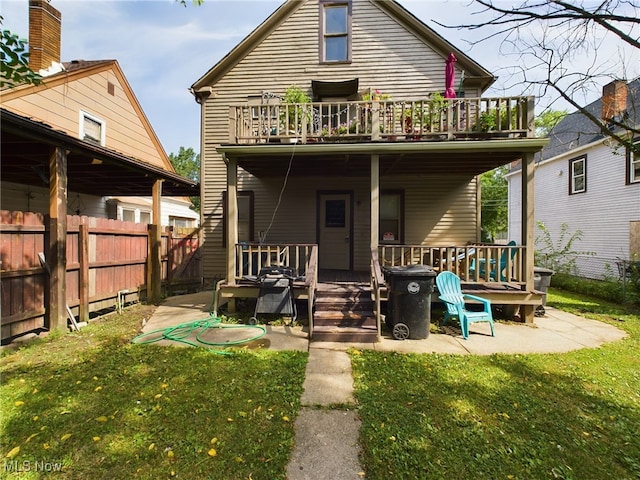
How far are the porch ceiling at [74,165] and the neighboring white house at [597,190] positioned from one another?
11.4 m

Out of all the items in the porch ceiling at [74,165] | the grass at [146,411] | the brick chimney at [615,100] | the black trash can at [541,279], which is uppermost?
the brick chimney at [615,100]

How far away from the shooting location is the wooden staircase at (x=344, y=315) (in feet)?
16.0

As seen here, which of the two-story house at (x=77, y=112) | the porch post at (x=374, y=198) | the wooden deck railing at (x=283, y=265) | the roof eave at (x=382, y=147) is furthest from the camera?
the two-story house at (x=77, y=112)

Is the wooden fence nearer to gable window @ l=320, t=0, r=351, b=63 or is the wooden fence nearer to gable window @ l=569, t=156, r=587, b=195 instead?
gable window @ l=320, t=0, r=351, b=63

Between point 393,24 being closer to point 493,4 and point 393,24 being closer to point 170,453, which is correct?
point 493,4

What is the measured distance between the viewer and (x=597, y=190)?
37.9 ft

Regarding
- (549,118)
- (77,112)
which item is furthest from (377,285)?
(549,118)

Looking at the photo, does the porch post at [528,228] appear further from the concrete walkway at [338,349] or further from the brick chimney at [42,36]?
the brick chimney at [42,36]

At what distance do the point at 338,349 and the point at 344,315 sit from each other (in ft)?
2.63

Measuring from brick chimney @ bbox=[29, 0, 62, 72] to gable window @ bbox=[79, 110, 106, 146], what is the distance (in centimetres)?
150

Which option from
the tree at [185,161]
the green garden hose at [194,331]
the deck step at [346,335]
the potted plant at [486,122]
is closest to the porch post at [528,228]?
the potted plant at [486,122]

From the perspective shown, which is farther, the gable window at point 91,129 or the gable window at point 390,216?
the gable window at point 91,129

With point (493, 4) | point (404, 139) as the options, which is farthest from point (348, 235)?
point (493, 4)

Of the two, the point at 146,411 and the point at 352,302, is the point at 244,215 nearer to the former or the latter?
the point at 352,302
